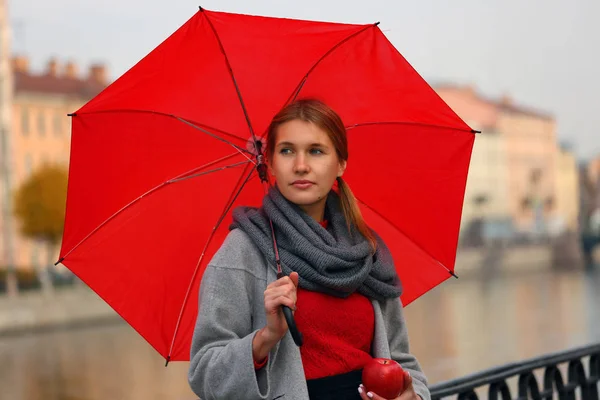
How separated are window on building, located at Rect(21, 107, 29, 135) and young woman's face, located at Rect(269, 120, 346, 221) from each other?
48110mm

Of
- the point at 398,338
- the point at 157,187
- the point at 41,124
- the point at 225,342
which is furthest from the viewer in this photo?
the point at 41,124

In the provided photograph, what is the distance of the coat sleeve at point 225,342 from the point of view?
6.27 feet

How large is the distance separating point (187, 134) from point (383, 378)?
77cm

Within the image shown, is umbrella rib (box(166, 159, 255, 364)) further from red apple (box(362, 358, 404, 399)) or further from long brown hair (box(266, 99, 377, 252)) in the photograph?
red apple (box(362, 358, 404, 399))

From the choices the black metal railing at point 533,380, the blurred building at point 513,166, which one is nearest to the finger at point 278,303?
the black metal railing at point 533,380

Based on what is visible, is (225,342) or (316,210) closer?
(225,342)

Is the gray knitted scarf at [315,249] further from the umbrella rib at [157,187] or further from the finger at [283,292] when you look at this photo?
the umbrella rib at [157,187]

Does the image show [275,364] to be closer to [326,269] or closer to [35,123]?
[326,269]

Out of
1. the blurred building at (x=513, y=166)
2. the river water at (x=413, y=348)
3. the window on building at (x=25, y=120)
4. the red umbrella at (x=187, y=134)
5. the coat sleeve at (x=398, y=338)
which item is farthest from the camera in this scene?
the blurred building at (x=513, y=166)

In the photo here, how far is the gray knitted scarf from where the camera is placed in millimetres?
1990

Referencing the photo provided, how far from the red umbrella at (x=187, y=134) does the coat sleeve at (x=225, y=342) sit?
418 mm

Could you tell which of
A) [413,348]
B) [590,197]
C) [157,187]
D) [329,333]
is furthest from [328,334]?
[590,197]

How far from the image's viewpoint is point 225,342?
1931mm

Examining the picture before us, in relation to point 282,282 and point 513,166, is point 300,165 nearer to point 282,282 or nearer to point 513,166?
point 282,282
